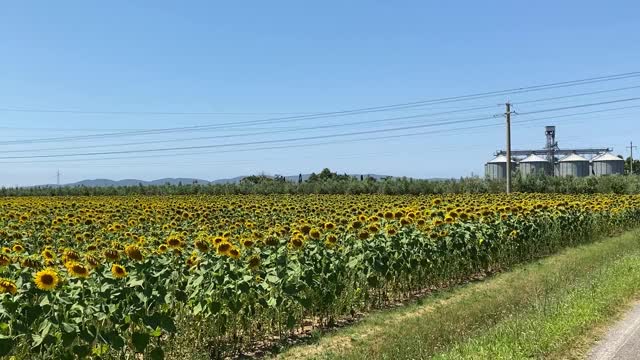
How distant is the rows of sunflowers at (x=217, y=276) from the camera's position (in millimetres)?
4445

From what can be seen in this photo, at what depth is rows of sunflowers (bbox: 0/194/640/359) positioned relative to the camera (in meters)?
4.45

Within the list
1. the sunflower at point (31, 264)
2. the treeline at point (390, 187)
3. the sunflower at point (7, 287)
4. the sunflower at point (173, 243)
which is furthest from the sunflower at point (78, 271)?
the treeline at point (390, 187)

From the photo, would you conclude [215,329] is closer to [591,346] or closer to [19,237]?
[591,346]

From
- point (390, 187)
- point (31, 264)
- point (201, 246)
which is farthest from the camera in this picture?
point (390, 187)

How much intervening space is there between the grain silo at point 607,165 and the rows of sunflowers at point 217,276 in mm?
75189

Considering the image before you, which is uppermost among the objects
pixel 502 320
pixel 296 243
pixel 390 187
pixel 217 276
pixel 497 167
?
pixel 497 167

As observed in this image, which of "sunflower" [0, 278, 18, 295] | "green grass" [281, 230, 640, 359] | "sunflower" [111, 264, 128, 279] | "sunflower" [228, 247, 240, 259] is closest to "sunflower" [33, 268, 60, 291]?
"sunflower" [0, 278, 18, 295]

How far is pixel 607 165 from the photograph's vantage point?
80.9 meters

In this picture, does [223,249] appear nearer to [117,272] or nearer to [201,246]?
[201,246]

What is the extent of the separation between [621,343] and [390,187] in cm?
3834

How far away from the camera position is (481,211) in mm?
12625

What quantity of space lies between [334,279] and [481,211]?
6088mm

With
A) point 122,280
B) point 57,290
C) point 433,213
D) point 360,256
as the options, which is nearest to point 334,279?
point 360,256

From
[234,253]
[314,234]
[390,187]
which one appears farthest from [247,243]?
[390,187]
